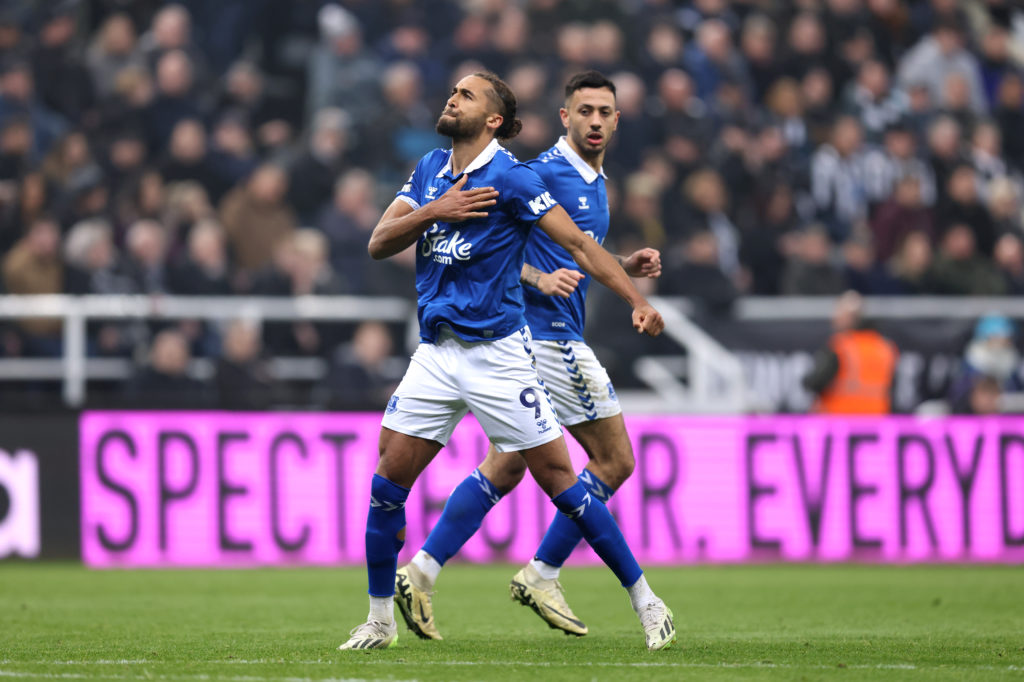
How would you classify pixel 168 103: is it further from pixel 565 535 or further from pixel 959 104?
pixel 959 104

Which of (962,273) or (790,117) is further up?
(790,117)

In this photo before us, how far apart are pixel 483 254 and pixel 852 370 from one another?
722cm

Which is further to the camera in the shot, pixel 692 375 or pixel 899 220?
pixel 899 220

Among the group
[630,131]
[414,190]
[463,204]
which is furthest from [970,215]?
[463,204]

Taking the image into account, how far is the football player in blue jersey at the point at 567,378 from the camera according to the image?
23.2ft

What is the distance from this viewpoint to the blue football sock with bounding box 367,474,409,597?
6309mm

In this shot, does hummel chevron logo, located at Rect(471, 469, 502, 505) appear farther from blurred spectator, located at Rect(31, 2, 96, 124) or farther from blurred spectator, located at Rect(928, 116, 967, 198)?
blurred spectator, located at Rect(928, 116, 967, 198)

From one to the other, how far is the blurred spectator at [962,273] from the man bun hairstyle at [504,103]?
969cm

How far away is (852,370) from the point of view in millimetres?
12836

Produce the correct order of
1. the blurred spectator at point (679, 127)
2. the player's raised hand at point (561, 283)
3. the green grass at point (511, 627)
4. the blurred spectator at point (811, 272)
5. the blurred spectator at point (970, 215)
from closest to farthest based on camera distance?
the green grass at point (511, 627)
the player's raised hand at point (561, 283)
the blurred spectator at point (811, 272)
the blurred spectator at point (679, 127)
the blurred spectator at point (970, 215)

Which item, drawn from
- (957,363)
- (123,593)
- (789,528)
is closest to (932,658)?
(123,593)

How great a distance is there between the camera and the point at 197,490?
38.7 ft

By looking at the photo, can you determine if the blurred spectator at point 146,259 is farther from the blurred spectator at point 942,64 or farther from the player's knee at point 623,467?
the blurred spectator at point 942,64

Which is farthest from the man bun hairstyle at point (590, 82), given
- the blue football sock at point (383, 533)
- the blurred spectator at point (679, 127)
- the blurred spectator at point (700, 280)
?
the blurred spectator at point (679, 127)
